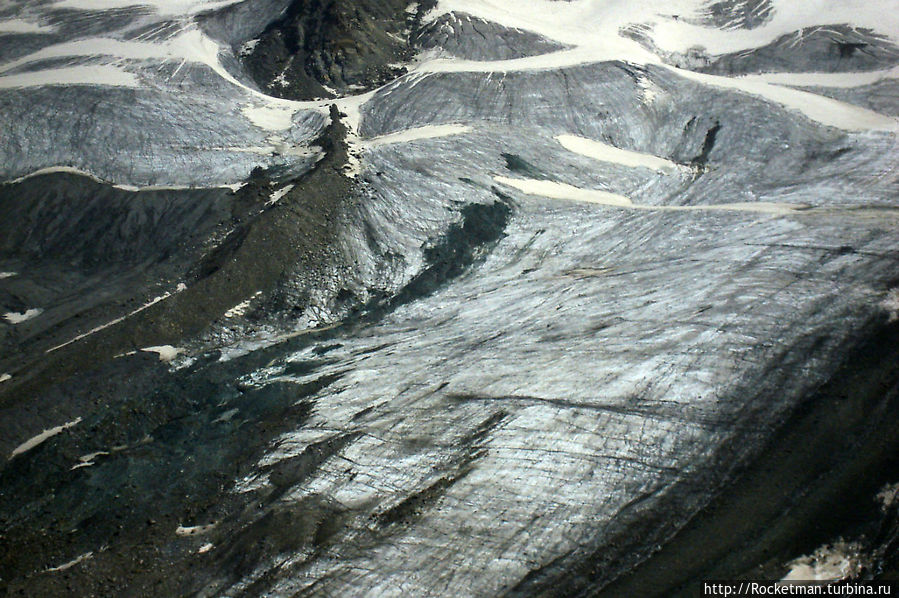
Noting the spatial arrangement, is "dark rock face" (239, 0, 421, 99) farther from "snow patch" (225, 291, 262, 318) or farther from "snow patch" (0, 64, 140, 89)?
"snow patch" (225, 291, 262, 318)

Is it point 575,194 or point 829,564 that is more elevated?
point 575,194

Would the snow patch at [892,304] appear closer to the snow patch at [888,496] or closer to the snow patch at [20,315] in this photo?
the snow patch at [888,496]

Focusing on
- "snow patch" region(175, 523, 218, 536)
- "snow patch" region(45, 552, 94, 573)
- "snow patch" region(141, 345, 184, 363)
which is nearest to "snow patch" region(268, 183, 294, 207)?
"snow patch" region(141, 345, 184, 363)

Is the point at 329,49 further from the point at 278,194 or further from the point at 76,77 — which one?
the point at 278,194

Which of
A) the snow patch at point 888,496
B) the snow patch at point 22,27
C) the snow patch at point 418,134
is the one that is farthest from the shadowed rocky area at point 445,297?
the snow patch at point 418,134

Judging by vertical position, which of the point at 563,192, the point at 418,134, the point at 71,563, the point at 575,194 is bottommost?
the point at 71,563

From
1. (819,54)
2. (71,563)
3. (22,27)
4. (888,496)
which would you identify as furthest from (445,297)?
(22,27)

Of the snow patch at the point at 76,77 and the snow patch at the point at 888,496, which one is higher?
the snow patch at the point at 76,77

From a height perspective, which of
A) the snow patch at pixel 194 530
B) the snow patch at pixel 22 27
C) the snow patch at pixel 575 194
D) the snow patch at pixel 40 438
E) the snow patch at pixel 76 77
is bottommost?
the snow patch at pixel 194 530

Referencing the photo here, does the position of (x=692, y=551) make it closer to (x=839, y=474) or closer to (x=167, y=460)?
(x=839, y=474)
